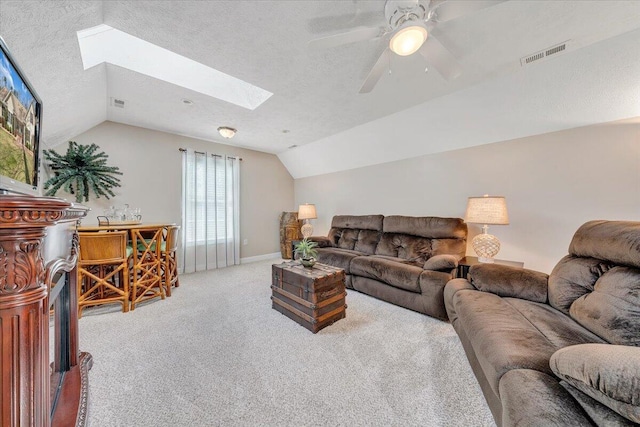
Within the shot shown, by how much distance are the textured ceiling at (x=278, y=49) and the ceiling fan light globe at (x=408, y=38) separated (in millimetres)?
304

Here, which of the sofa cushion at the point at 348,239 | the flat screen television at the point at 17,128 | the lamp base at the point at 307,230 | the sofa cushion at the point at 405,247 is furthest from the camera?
the lamp base at the point at 307,230

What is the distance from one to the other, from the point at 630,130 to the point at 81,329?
5.42 meters

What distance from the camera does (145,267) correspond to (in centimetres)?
283

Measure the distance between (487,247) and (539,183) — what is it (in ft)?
3.32

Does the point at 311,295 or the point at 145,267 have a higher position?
the point at 145,267

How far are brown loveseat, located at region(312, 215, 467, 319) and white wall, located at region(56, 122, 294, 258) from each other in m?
1.83

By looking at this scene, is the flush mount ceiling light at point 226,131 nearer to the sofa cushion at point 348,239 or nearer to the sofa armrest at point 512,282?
the sofa cushion at point 348,239

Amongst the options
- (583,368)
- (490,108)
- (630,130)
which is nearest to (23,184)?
(583,368)

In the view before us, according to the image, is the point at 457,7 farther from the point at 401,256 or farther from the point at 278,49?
the point at 401,256

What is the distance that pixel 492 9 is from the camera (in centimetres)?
155

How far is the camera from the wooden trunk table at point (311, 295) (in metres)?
2.15

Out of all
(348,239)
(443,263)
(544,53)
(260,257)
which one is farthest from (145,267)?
(544,53)

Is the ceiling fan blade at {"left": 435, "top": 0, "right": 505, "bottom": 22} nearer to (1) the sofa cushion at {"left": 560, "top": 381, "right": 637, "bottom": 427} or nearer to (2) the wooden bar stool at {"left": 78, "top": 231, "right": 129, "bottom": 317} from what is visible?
(1) the sofa cushion at {"left": 560, "top": 381, "right": 637, "bottom": 427}

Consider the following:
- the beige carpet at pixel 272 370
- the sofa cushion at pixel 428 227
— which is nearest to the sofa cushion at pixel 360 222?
the sofa cushion at pixel 428 227
